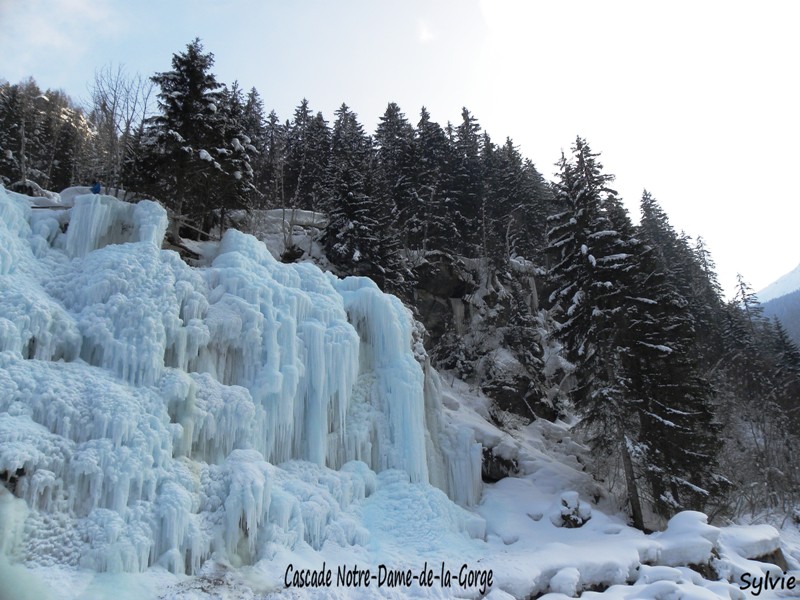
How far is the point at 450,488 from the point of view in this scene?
48.1 feet

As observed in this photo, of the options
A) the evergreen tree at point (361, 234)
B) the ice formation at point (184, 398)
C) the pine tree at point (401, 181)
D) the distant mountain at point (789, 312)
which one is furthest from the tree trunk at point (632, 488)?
the distant mountain at point (789, 312)

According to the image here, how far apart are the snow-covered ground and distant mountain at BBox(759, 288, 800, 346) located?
74.8 m

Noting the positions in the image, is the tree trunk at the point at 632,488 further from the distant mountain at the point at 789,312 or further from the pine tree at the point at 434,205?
the distant mountain at the point at 789,312

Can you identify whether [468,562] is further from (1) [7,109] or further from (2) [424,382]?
(1) [7,109]

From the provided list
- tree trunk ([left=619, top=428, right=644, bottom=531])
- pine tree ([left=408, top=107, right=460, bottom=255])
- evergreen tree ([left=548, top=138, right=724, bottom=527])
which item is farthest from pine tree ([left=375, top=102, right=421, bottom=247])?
tree trunk ([left=619, top=428, right=644, bottom=531])

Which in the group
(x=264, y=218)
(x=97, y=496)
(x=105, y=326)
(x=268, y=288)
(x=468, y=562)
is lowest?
(x=468, y=562)

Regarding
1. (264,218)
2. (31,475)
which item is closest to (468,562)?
(31,475)

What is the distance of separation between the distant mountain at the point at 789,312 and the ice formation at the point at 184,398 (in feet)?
253

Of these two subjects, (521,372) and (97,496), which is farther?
(521,372)

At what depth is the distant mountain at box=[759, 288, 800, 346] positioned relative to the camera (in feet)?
261

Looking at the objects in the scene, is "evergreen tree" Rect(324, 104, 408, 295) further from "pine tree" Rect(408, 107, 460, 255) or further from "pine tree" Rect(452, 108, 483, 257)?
"pine tree" Rect(452, 108, 483, 257)

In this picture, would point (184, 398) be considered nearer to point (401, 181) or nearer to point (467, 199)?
point (401, 181)

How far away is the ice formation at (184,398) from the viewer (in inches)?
282

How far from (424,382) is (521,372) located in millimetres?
14021
